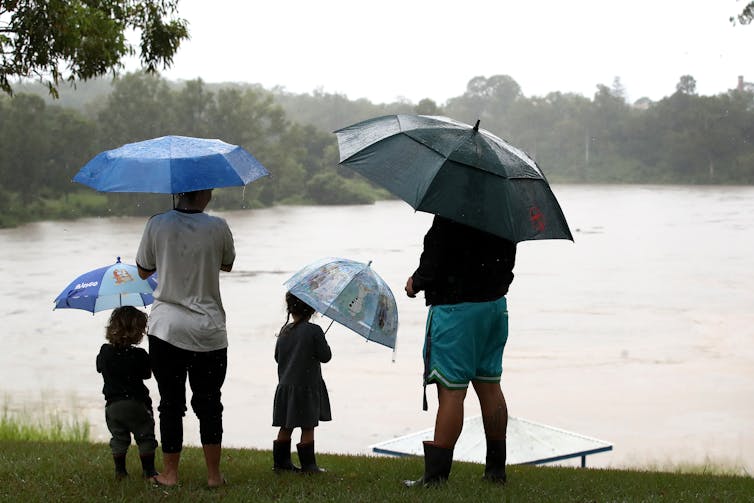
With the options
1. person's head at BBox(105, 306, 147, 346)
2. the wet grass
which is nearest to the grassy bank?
person's head at BBox(105, 306, 147, 346)

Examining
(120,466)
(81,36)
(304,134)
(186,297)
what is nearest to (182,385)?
(186,297)

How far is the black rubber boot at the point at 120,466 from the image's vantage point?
3893 mm

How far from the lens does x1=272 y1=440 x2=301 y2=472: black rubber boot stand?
423 centimetres

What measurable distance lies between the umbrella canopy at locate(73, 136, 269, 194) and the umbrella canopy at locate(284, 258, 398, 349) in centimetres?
50

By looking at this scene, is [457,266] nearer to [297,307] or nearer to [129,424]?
[297,307]

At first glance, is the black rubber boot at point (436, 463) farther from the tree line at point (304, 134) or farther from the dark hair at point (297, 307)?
the tree line at point (304, 134)

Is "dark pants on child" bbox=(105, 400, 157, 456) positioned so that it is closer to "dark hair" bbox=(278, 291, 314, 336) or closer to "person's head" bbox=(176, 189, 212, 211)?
"dark hair" bbox=(278, 291, 314, 336)

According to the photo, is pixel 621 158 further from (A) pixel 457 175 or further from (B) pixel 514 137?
(A) pixel 457 175

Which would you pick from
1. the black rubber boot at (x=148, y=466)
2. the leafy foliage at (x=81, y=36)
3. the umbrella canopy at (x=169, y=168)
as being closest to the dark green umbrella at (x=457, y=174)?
the umbrella canopy at (x=169, y=168)

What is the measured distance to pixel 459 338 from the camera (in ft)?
11.9

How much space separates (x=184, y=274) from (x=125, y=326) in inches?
14.3

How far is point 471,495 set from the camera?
366 cm

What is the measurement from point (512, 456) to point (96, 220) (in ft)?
119

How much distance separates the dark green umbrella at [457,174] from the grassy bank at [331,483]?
0.99 m
